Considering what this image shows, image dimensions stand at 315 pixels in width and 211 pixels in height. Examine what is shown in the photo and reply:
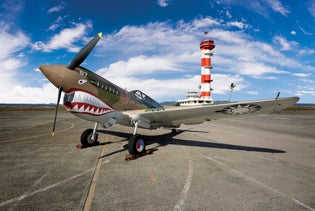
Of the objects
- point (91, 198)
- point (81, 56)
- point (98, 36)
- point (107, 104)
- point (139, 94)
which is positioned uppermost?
point (98, 36)

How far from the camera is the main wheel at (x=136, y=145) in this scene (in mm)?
8055

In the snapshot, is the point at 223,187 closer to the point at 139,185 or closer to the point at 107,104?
the point at 139,185

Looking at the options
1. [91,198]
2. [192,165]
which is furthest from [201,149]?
[91,198]

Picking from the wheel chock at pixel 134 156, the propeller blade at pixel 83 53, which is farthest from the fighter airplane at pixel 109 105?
the wheel chock at pixel 134 156

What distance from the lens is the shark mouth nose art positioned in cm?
798

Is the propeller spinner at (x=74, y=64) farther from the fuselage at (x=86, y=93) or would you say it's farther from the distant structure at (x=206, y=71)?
the distant structure at (x=206, y=71)

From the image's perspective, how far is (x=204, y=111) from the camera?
8008 mm

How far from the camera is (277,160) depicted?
7984 mm

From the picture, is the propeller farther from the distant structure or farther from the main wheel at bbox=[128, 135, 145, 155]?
the distant structure

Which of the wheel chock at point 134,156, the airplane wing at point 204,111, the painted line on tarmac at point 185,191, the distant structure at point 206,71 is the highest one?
the distant structure at point 206,71

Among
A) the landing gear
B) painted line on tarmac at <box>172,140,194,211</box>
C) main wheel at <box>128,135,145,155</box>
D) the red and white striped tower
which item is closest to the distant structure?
the red and white striped tower

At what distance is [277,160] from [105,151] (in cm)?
736

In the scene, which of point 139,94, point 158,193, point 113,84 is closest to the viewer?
point 158,193

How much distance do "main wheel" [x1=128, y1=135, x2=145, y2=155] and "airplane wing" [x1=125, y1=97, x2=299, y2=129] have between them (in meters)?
0.90
